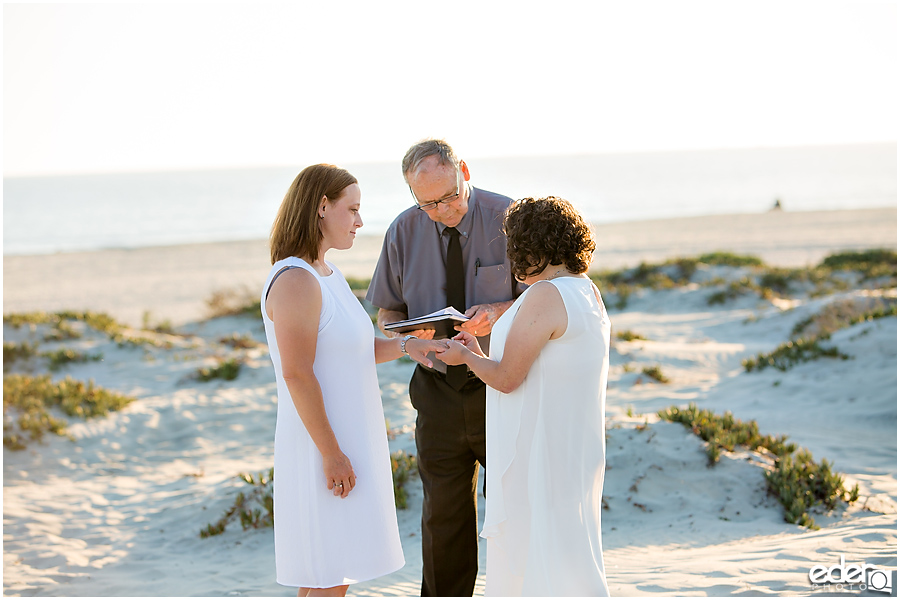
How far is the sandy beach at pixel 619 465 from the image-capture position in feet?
17.6

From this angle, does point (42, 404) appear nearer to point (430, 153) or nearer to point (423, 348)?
point (430, 153)

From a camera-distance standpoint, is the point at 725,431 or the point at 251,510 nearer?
the point at 251,510

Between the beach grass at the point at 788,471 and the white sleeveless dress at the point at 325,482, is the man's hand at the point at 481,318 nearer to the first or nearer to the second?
the white sleeveless dress at the point at 325,482

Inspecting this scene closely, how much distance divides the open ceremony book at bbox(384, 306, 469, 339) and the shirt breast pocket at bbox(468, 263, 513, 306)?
426 millimetres

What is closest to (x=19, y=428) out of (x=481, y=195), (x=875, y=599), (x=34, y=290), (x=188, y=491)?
(x=188, y=491)

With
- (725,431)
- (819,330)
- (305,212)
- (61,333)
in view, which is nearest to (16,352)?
(61,333)

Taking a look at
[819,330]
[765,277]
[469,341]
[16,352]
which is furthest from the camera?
[765,277]

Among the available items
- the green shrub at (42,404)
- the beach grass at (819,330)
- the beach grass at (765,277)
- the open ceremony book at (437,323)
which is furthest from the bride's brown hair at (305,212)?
the beach grass at (765,277)

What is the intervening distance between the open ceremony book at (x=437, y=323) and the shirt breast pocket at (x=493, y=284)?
1.40 feet

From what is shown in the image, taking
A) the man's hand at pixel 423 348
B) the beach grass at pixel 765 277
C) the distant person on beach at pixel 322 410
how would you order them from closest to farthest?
the distant person on beach at pixel 322 410 < the man's hand at pixel 423 348 < the beach grass at pixel 765 277

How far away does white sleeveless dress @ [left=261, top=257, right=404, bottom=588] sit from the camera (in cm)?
329

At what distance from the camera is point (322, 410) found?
323 cm

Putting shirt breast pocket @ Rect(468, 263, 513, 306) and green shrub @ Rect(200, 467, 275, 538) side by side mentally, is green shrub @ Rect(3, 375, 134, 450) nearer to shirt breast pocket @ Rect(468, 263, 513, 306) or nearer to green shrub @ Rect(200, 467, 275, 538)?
green shrub @ Rect(200, 467, 275, 538)

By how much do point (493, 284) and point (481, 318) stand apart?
0.40 meters
